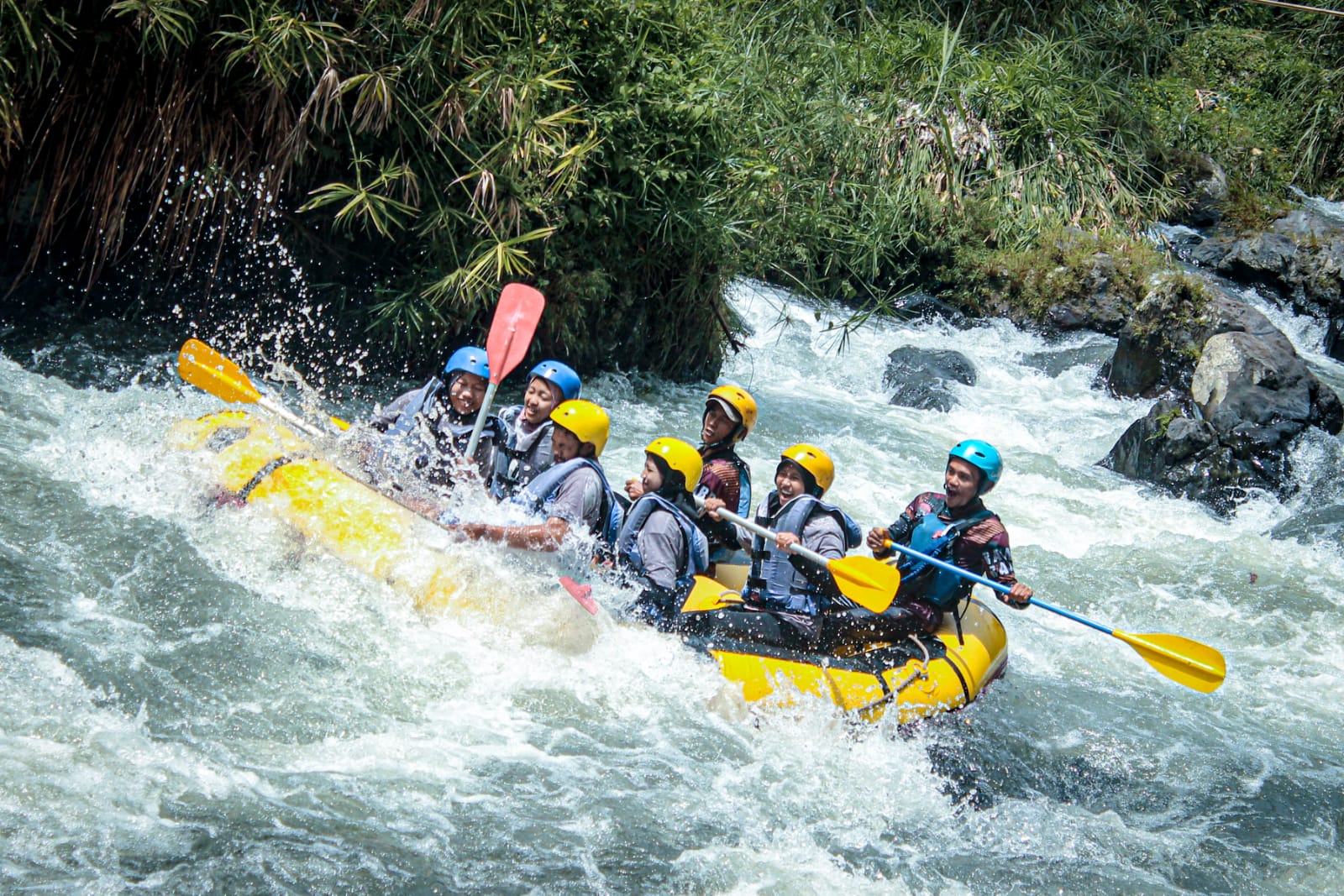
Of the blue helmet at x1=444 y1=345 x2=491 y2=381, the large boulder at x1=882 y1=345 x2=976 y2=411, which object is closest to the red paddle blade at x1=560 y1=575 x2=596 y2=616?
the blue helmet at x1=444 y1=345 x2=491 y2=381

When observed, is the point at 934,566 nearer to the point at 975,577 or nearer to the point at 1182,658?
the point at 975,577

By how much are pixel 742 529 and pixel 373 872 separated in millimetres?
2108

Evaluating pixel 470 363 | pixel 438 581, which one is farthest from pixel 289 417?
pixel 438 581

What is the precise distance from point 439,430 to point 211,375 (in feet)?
3.56

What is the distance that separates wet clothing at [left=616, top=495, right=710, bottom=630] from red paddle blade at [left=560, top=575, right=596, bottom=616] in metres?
0.17

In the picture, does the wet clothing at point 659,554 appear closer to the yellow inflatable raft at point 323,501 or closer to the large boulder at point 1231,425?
the yellow inflatable raft at point 323,501

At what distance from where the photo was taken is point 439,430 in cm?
497

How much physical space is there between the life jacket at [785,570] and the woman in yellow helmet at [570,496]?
555mm

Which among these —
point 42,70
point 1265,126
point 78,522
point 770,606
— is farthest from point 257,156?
point 1265,126

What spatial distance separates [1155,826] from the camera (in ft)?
13.4

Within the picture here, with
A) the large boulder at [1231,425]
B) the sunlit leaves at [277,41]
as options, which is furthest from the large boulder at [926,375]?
the sunlit leaves at [277,41]

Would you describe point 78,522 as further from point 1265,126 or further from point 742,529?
point 1265,126

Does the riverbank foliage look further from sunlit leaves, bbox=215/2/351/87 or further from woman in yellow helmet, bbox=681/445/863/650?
woman in yellow helmet, bbox=681/445/863/650

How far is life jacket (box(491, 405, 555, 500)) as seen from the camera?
4730mm
